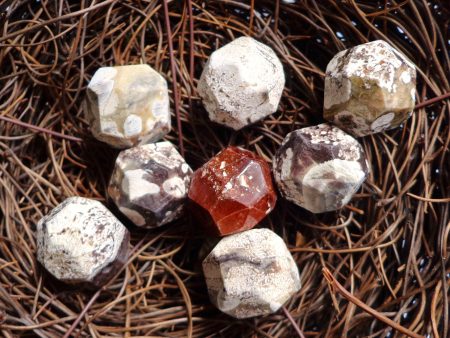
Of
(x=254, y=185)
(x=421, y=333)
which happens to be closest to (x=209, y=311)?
(x=254, y=185)

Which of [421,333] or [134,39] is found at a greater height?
[134,39]

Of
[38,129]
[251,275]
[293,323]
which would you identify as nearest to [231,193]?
[251,275]

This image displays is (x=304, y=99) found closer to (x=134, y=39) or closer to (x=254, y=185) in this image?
(x=254, y=185)

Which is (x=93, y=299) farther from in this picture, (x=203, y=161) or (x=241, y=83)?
(x=241, y=83)

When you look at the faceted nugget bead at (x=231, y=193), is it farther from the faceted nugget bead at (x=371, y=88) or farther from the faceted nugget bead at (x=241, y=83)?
the faceted nugget bead at (x=371, y=88)

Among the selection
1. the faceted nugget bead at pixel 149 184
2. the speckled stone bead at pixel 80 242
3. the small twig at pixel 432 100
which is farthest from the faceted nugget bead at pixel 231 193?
the small twig at pixel 432 100

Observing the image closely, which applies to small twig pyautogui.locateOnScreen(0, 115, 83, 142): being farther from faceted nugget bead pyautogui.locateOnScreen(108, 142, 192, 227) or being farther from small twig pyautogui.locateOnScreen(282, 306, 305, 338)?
small twig pyautogui.locateOnScreen(282, 306, 305, 338)
